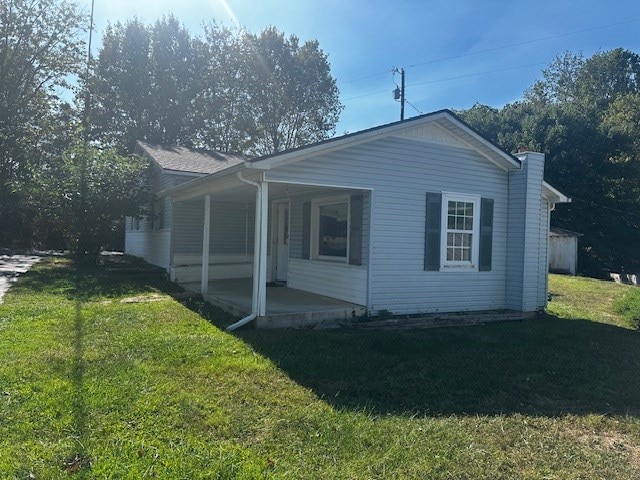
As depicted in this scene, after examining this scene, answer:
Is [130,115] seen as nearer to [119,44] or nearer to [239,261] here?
[119,44]

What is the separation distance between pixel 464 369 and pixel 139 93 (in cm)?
2985

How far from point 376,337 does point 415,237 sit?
2373mm

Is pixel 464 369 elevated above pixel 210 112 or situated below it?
below

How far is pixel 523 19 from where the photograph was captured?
11102 mm

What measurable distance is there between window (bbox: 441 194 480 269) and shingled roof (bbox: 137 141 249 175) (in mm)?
6094

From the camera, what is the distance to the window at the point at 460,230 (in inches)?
352

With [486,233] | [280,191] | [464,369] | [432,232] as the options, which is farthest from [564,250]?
[464,369]

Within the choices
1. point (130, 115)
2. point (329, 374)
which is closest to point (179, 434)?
point (329, 374)

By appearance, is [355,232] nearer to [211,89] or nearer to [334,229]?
[334,229]

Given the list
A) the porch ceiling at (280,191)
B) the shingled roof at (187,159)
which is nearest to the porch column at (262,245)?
the porch ceiling at (280,191)

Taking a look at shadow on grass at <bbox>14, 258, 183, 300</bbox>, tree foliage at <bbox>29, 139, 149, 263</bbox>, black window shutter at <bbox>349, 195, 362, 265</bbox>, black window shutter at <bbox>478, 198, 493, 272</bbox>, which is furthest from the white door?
tree foliage at <bbox>29, 139, 149, 263</bbox>

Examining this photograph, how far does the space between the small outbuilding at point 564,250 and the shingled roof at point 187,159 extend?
1566cm

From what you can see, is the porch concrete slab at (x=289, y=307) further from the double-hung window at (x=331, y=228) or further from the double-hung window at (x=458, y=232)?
the double-hung window at (x=458, y=232)

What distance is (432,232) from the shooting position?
28.7 feet
